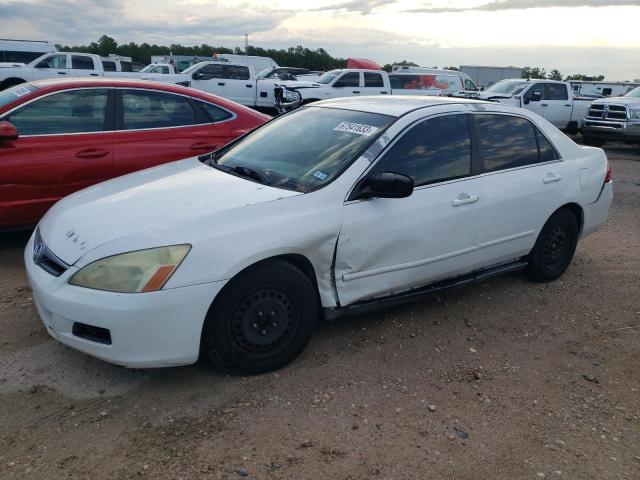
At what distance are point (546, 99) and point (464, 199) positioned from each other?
14.2 m

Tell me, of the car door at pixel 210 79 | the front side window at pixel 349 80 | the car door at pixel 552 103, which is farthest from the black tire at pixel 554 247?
the car door at pixel 210 79

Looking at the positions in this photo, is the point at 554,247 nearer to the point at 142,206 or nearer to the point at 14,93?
the point at 142,206

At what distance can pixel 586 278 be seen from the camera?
5160 mm

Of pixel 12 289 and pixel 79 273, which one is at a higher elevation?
pixel 79 273

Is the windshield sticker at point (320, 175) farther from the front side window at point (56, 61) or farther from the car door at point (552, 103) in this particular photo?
the front side window at point (56, 61)

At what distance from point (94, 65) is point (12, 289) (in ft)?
53.0

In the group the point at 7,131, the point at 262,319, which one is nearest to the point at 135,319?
the point at 262,319

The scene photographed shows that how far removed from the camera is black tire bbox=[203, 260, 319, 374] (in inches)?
119

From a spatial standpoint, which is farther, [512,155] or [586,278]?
[586,278]

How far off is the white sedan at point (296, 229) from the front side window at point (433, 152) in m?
0.01

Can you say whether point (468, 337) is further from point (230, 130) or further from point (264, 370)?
point (230, 130)

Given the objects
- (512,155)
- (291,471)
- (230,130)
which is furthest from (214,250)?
(230,130)

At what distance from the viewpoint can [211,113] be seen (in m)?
5.98

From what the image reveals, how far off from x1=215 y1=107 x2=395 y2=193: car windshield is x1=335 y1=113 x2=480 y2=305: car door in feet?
0.73
